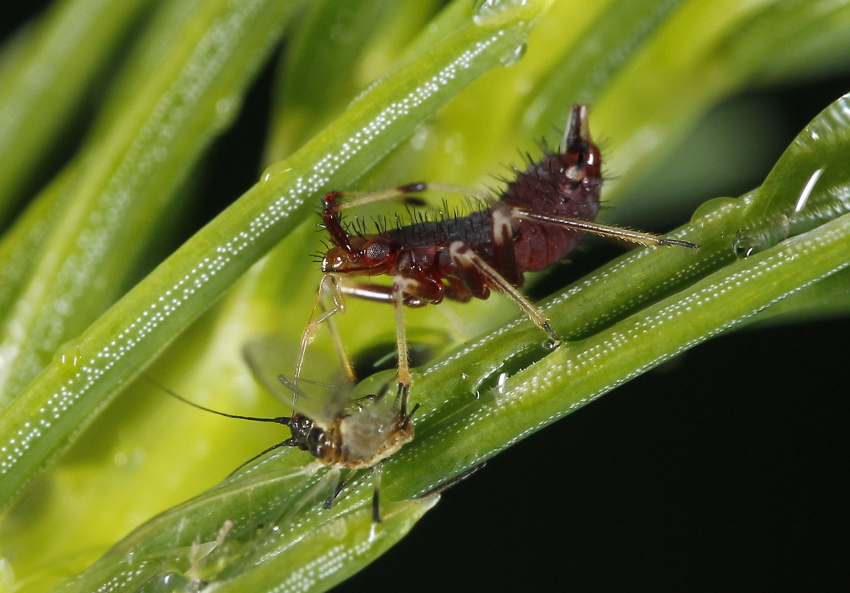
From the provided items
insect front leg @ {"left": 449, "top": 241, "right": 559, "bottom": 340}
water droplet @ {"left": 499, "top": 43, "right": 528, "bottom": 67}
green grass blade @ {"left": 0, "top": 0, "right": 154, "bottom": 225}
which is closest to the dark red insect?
insect front leg @ {"left": 449, "top": 241, "right": 559, "bottom": 340}

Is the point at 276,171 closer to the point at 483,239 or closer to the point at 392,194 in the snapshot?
the point at 392,194

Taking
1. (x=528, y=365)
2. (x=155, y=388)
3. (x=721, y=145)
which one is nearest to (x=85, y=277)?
(x=155, y=388)

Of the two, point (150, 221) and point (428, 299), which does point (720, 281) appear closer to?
point (428, 299)

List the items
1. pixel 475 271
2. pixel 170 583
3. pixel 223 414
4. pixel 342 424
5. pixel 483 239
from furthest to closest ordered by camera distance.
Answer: pixel 483 239, pixel 475 271, pixel 223 414, pixel 342 424, pixel 170 583

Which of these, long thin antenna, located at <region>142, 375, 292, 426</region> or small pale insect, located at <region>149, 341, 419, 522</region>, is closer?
small pale insect, located at <region>149, 341, 419, 522</region>

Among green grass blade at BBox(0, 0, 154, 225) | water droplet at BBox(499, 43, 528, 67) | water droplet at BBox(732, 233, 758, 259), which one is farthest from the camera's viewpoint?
green grass blade at BBox(0, 0, 154, 225)

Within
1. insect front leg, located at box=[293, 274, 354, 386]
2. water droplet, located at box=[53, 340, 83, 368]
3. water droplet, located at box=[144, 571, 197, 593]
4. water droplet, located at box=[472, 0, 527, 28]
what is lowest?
water droplet, located at box=[144, 571, 197, 593]

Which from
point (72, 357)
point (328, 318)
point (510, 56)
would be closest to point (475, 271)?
point (328, 318)

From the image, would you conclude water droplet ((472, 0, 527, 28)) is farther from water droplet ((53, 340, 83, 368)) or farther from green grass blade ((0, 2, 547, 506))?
water droplet ((53, 340, 83, 368))
